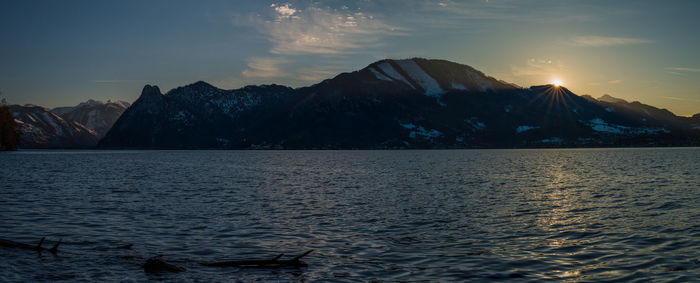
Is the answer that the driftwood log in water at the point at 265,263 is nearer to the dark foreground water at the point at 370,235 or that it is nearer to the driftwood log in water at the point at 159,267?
the dark foreground water at the point at 370,235

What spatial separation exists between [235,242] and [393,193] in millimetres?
31472

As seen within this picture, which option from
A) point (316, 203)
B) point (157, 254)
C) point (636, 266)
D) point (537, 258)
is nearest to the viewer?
point (636, 266)

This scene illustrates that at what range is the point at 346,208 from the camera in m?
41.4

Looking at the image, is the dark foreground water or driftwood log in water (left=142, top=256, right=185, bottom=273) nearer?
the dark foreground water

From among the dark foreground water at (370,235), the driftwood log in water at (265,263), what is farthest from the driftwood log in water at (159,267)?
the driftwood log in water at (265,263)

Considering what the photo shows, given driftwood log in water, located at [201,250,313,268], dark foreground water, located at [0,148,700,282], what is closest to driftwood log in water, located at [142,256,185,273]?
dark foreground water, located at [0,148,700,282]

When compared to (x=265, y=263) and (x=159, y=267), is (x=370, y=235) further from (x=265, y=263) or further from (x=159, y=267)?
(x=159, y=267)

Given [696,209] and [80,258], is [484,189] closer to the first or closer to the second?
[696,209]

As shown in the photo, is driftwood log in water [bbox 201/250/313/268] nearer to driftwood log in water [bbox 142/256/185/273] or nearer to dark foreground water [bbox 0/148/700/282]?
dark foreground water [bbox 0/148/700/282]

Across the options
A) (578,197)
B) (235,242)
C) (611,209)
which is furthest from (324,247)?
(578,197)

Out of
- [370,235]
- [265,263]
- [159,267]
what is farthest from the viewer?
[370,235]

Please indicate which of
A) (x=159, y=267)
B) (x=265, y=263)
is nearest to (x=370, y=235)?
(x=265, y=263)

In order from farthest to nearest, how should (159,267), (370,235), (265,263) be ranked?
(370,235) → (265,263) → (159,267)

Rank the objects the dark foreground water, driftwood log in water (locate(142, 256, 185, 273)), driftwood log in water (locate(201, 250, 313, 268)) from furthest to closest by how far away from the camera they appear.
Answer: driftwood log in water (locate(201, 250, 313, 268))
driftwood log in water (locate(142, 256, 185, 273))
the dark foreground water
